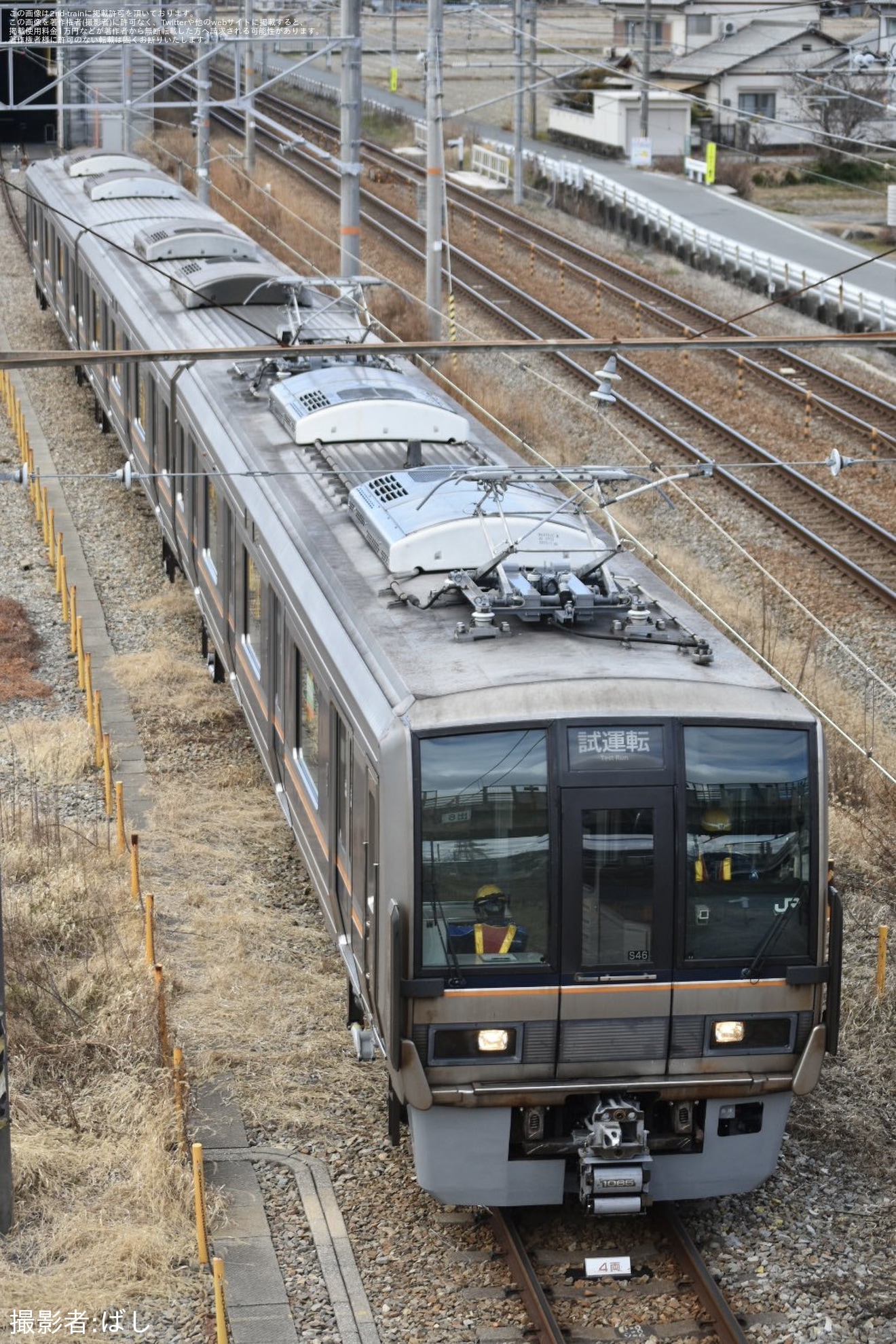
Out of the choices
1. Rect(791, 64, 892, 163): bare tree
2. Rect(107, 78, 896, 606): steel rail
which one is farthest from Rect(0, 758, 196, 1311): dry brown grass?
Rect(791, 64, 892, 163): bare tree

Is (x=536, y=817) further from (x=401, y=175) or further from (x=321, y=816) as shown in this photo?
(x=401, y=175)

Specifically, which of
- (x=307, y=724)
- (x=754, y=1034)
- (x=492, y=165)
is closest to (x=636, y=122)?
(x=492, y=165)

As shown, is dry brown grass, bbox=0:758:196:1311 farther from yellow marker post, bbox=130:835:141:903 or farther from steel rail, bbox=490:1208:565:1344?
steel rail, bbox=490:1208:565:1344

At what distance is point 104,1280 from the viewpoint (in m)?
7.51

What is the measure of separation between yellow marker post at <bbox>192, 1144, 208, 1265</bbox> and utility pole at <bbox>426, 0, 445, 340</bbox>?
15.9 metres

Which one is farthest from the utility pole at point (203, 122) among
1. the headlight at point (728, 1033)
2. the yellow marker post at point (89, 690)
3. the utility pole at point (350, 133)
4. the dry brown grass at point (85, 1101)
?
the headlight at point (728, 1033)

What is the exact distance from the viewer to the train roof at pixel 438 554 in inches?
298

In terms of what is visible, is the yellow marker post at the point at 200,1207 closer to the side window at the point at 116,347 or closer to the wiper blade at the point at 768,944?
the wiper blade at the point at 768,944

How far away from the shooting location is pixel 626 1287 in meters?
7.65

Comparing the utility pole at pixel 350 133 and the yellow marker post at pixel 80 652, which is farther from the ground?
the utility pole at pixel 350 133

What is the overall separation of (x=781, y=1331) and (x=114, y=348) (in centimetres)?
1366

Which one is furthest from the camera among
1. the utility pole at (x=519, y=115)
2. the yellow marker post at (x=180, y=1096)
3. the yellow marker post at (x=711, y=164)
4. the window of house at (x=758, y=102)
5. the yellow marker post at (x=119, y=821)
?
the window of house at (x=758, y=102)

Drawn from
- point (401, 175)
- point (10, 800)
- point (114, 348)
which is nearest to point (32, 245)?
point (114, 348)

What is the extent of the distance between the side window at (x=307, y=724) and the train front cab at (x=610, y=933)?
2.24 meters
